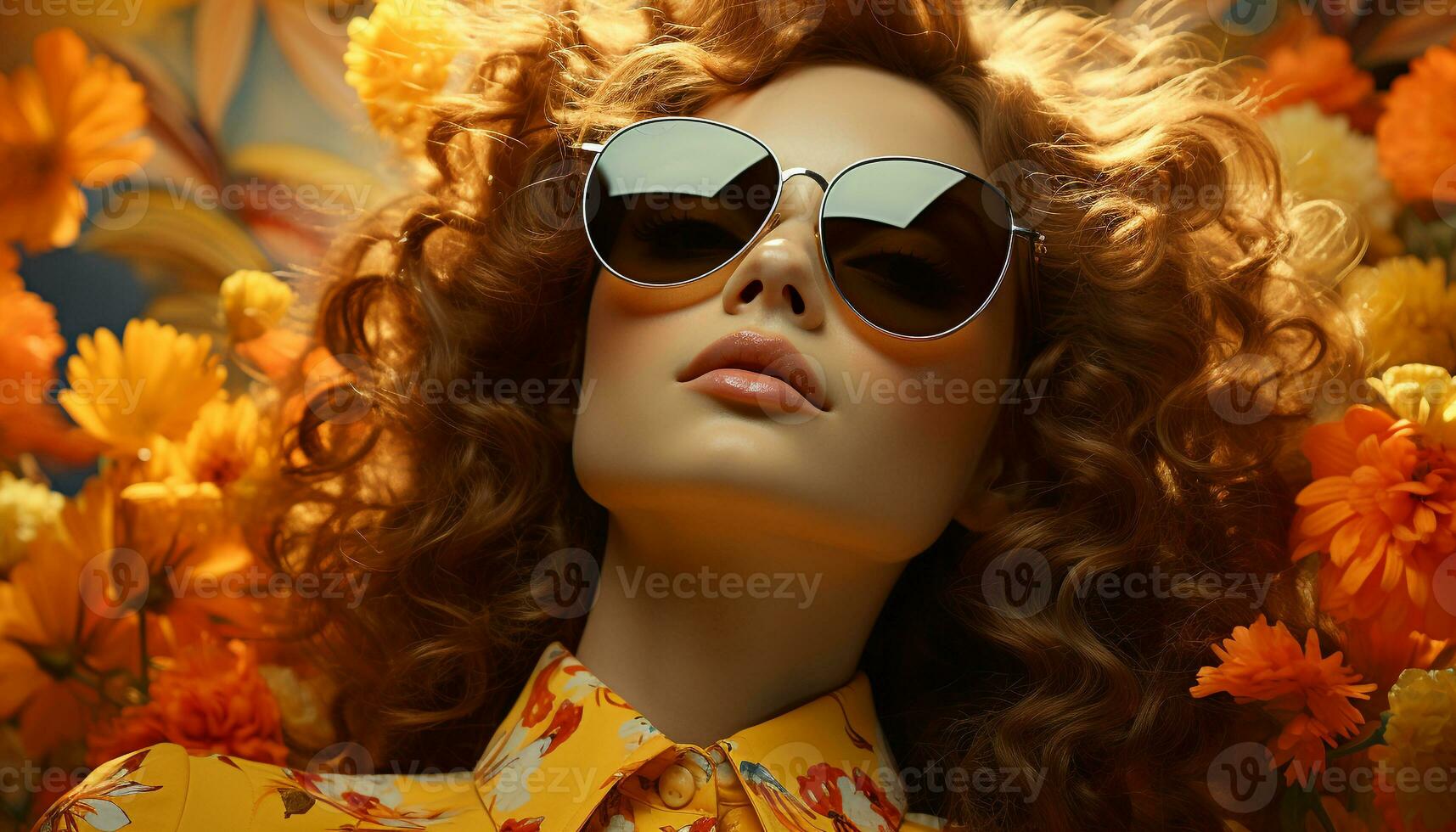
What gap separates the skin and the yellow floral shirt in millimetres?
72

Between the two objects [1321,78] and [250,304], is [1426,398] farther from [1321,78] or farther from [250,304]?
[250,304]

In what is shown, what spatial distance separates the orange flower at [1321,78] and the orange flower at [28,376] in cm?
165

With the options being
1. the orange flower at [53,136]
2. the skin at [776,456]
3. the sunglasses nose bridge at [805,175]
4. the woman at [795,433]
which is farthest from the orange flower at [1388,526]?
the orange flower at [53,136]

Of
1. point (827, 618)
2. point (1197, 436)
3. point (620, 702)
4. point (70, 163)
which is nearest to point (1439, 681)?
point (1197, 436)

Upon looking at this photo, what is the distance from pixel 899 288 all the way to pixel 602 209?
0.33m

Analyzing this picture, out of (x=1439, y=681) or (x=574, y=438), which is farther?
(x=574, y=438)

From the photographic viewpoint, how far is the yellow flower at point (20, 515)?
1543mm

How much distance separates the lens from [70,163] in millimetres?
1651

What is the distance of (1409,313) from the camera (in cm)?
150

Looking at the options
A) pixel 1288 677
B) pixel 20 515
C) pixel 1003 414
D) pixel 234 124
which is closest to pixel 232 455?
pixel 20 515

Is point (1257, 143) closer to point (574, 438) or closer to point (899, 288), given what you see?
point (899, 288)

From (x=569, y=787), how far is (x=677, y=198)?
62 centimetres

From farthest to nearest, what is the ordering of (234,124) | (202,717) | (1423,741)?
(234,124) < (202,717) < (1423,741)

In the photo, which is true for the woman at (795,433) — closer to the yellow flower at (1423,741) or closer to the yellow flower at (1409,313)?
the yellow flower at (1409,313)
